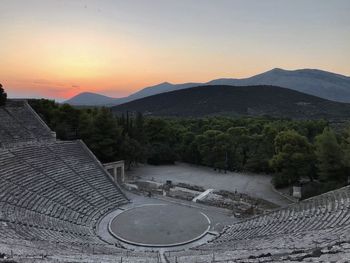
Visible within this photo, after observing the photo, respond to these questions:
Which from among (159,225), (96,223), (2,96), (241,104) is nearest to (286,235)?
(159,225)

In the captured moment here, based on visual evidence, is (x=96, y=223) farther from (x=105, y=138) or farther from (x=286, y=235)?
(x=105, y=138)

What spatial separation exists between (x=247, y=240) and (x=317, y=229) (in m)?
3.34

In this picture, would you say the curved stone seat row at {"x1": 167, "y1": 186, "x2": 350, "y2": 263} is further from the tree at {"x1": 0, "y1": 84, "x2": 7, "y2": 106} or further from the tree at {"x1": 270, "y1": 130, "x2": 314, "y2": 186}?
the tree at {"x1": 0, "y1": 84, "x2": 7, "y2": 106}

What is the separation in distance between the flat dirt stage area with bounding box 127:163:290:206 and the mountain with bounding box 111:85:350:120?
5714cm

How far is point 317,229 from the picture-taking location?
14.6 m

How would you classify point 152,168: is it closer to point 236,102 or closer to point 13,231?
point 13,231

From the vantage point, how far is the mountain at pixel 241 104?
326 feet

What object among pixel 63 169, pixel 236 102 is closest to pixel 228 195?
pixel 63 169

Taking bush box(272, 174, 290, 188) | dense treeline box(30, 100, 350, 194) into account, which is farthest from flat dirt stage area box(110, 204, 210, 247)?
dense treeline box(30, 100, 350, 194)

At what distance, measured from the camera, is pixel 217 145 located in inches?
1655

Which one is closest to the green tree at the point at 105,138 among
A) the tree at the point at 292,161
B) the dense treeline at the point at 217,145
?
the dense treeline at the point at 217,145

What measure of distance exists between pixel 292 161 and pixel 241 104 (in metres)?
81.5

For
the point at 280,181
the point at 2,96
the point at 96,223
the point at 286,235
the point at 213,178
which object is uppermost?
the point at 2,96

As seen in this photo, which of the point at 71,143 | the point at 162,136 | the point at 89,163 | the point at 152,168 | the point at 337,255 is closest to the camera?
the point at 337,255
